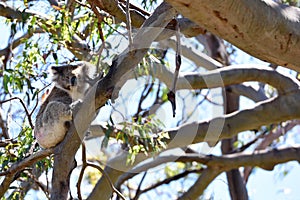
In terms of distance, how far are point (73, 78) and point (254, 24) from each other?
2042 mm

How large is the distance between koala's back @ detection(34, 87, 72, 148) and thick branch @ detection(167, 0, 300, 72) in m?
1.43

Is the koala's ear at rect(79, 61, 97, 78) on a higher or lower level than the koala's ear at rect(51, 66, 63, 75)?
higher

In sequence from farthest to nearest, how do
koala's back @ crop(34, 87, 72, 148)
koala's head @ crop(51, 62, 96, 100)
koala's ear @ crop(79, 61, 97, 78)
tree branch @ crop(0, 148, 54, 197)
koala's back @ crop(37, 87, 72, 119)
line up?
koala's ear @ crop(79, 61, 97, 78)
koala's head @ crop(51, 62, 96, 100)
koala's back @ crop(37, 87, 72, 119)
koala's back @ crop(34, 87, 72, 148)
tree branch @ crop(0, 148, 54, 197)

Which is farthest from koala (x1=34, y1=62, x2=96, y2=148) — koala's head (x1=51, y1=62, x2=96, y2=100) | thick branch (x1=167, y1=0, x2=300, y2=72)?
thick branch (x1=167, y1=0, x2=300, y2=72)

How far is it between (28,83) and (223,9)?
2.19m

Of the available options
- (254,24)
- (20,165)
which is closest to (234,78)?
(20,165)

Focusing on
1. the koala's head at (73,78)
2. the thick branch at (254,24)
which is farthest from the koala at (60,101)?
the thick branch at (254,24)

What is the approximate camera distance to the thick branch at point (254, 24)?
193 cm

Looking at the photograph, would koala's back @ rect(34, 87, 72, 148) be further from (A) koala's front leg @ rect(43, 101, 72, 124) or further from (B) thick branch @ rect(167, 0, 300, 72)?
(B) thick branch @ rect(167, 0, 300, 72)

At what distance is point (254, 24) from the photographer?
207cm

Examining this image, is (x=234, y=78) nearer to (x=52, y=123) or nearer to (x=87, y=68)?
(x=87, y=68)

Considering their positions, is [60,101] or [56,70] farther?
[56,70]

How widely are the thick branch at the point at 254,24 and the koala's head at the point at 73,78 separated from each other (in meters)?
1.77

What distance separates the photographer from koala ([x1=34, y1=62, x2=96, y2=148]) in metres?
3.33
